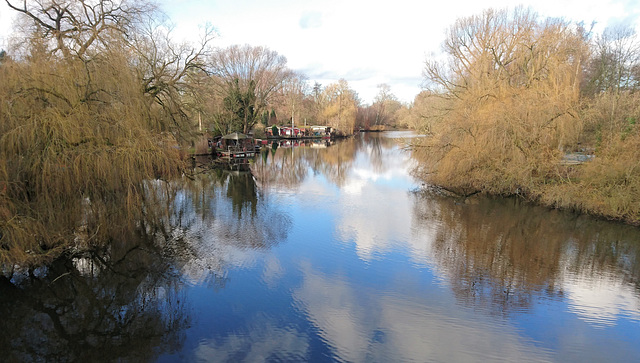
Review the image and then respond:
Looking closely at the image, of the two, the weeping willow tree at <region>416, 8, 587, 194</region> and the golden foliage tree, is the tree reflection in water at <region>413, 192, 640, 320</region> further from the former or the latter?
the golden foliage tree

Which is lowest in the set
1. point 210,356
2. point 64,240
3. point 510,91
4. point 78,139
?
point 210,356

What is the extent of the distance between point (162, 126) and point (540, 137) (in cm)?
1501

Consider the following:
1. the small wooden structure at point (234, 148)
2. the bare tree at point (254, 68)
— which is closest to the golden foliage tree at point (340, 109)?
the bare tree at point (254, 68)

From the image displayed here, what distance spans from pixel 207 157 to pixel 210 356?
84.7 ft

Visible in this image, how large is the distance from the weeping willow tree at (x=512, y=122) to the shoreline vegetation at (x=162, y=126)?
6 cm

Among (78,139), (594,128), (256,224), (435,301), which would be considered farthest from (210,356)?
(594,128)

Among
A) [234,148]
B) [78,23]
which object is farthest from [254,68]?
[78,23]

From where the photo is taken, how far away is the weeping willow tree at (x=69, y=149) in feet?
23.3

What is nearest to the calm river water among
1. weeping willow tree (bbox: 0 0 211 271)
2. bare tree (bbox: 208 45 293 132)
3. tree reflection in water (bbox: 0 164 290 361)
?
tree reflection in water (bbox: 0 164 290 361)

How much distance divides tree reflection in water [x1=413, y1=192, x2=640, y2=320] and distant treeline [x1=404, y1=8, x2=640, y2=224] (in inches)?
42.9

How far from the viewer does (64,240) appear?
26.4 ft

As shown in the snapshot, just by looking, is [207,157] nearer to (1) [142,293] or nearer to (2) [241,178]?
(2) [241,178]

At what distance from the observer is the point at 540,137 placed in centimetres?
1551

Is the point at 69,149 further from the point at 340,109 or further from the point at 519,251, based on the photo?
the point at 340,109
